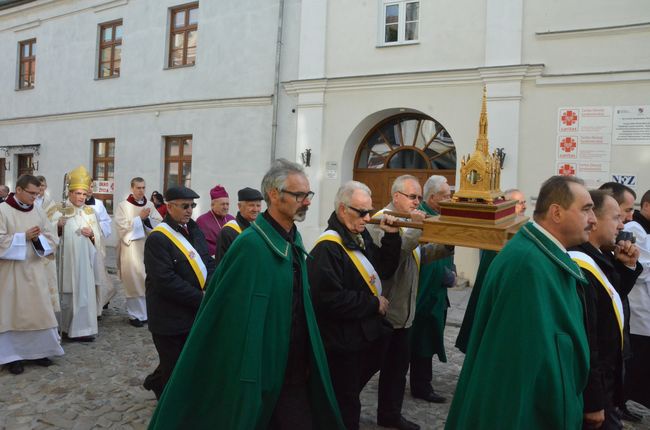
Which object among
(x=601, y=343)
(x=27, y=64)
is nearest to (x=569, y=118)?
(x=601, y=343)

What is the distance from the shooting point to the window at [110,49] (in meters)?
15.6

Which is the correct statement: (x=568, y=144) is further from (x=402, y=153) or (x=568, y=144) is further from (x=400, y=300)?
(x=400, y=300)

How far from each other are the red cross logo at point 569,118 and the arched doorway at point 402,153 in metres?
2.15

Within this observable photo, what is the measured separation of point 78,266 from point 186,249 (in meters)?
3.31

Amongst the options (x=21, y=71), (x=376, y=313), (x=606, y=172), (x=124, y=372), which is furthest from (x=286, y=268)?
(x=21, y=71)

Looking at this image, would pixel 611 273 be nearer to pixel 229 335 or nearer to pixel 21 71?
pixel 229 335

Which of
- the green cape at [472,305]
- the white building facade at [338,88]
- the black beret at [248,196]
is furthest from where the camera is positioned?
the white building facade at [338,88]

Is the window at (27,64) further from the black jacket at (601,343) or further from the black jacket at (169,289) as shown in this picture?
the black jacket at (601,343)

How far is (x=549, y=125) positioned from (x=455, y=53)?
220 centimetres

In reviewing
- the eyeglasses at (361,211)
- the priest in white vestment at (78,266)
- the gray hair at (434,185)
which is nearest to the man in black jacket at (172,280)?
the eyeglasses at (361,211)

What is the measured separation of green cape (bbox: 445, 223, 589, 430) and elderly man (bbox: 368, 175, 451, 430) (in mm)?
1574

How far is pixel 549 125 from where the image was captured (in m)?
9.56

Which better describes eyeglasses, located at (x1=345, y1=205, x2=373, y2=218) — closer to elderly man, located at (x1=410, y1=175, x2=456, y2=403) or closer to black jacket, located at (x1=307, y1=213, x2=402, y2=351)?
black jacket, located at (x1=307, y1=213, x2=402, y2=351)

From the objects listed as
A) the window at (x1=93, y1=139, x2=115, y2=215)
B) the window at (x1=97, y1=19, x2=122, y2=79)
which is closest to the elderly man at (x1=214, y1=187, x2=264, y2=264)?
the window at (x1=93, y1=139, x2=115, y2=215)
